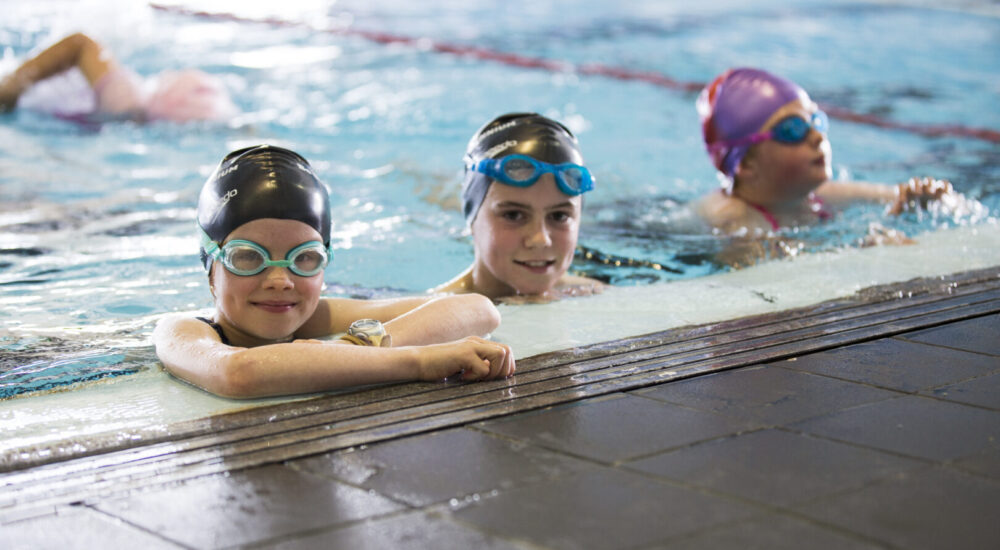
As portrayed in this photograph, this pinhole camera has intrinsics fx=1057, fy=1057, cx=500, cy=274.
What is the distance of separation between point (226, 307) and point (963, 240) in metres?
3.72

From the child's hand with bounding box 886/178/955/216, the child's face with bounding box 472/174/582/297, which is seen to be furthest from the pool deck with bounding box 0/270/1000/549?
the child's hand with bounding box 886/178/955/216

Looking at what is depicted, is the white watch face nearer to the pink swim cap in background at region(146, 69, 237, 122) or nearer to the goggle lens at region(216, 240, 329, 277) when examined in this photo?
the goggle lens at region(216, 240, 329, 277)

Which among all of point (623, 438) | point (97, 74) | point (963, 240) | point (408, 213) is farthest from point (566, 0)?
point (623, 438)

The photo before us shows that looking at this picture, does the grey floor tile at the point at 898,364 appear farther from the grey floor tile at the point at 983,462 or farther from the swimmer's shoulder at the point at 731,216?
the swimmer's shoulder at the point at 731,216

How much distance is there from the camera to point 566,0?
18828 mm

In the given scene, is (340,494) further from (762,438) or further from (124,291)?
(124,291)

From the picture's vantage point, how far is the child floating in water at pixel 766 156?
18.2ft

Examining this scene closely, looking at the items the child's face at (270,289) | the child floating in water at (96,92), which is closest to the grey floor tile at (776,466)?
the child's face at (270,289)

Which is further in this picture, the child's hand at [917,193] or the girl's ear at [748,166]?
the child's hand at [917,193]

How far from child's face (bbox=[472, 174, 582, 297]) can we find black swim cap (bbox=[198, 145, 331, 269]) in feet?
3.15


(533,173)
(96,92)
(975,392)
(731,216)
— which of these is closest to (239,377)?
(533,173)

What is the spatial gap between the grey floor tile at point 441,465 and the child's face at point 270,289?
32.2 inches

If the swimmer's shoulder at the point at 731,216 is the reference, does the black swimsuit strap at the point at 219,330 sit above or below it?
above

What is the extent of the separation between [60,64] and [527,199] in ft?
21.0
